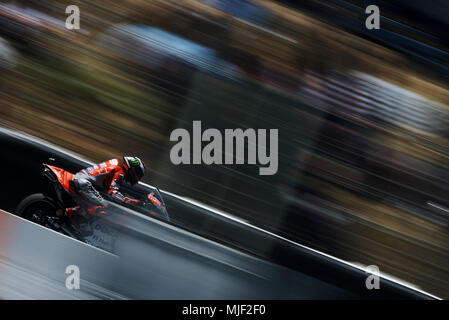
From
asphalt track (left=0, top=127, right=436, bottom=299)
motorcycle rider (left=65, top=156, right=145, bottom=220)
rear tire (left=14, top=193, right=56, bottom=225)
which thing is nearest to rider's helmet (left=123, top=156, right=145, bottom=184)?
motorcycle rider (left=65, top=156, right=145, bottom=220)

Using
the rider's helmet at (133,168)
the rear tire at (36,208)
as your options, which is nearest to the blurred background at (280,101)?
the rider's helmet at (133,168)

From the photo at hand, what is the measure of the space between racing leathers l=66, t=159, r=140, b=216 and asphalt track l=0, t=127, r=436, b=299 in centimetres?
7

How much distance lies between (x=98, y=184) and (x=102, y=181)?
2.3 inches

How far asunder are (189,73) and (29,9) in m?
1.20

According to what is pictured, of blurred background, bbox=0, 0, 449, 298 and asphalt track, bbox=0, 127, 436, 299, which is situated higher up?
blurred background, bbox=0, 0, 449, 298

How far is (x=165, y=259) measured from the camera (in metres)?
2.83

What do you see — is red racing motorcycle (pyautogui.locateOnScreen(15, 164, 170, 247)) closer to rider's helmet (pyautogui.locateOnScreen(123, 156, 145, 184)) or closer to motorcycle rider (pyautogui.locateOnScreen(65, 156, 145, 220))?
motorcycle rider (pyautogui.locateOnScreen(65, 156, 145, 220))

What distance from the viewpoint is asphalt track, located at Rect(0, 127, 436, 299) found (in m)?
2.78

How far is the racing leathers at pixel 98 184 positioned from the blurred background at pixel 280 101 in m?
0.08

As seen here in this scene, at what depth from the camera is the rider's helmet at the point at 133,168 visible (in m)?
2.78

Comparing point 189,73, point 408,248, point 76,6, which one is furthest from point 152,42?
point 408,248

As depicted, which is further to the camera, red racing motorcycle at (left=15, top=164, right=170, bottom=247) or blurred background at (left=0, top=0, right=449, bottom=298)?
red racing motorcycle at (left=15, top=164, right=170, bottom=247)

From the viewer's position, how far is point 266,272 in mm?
2799
